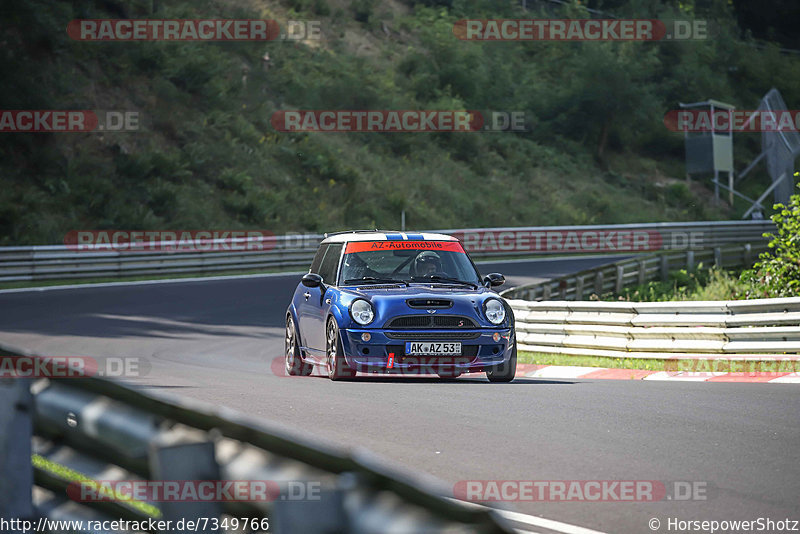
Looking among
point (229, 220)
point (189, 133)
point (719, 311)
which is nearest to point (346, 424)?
point (719, 311)

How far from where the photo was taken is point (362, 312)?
11266 millimetres

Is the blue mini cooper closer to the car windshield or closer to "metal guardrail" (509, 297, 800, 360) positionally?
the car windshield

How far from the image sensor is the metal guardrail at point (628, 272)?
76.2 ft

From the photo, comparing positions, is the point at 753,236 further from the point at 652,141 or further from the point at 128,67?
the point at 128,67

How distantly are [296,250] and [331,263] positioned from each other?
19419mm

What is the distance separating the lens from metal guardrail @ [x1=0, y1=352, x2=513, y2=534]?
2.16m

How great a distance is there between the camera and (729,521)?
5.30 metres
